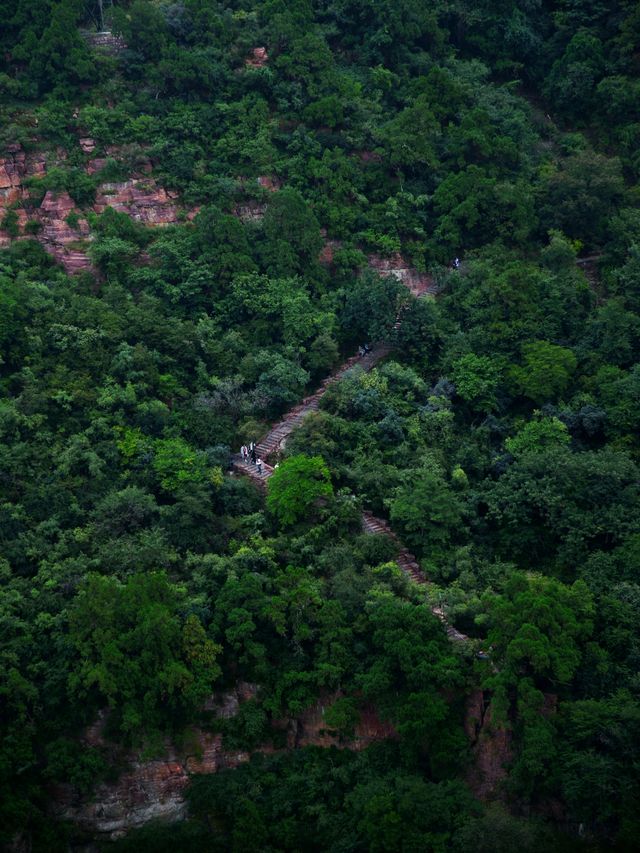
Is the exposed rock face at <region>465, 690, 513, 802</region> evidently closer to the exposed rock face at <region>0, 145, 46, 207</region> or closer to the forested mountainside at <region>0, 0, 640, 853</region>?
the forested mountainside at <region>0, 0, 640, 853</region>

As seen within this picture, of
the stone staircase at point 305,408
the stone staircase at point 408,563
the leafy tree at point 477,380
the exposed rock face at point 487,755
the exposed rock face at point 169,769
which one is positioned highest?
the leafy tree at point 477,380

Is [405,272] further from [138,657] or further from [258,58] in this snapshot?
[138,657]

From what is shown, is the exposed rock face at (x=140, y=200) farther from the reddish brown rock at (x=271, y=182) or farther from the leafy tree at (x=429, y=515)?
the leafy tree at (x=429, y=515)

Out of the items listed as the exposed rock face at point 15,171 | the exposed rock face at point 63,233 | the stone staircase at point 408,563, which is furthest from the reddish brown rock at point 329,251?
the stone staircase at point 408,563

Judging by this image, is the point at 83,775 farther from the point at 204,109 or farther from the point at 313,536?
the point at 204,109

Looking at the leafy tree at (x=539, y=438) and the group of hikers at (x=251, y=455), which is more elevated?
the leafy tree at (x=539, y=438)

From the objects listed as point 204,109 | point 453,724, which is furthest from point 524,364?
point 204,109

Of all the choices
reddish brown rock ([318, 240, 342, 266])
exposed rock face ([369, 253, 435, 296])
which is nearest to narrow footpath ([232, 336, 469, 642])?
exposed rock face ([369, 253, 435, 296])
